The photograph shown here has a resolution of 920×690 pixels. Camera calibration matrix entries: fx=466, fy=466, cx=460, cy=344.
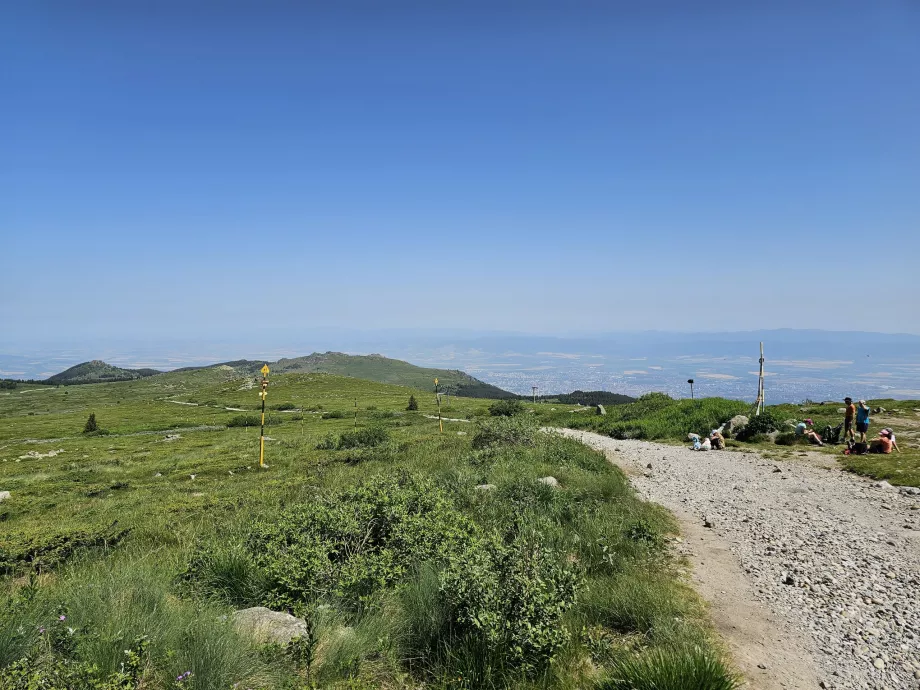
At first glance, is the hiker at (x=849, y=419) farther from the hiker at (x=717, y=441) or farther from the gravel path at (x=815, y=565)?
the gravel path at (x=815, y=565)

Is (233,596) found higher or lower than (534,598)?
lower

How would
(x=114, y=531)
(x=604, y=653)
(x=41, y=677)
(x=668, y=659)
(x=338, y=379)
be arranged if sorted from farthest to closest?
(x=338, y=379) → (x=114, y=531) → (x=604, y=653) → (x=668, y=659) → (x=41, y=677)

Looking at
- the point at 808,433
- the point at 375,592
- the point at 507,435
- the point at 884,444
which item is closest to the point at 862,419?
the point at 884,444

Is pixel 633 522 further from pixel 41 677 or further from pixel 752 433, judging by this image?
pixel 752 433

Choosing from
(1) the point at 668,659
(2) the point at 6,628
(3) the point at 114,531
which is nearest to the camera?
(2) the point at 6,628

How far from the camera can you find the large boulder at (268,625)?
197 inches

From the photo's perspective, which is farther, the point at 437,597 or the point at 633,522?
the point at 633,522

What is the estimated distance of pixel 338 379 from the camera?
397 ft

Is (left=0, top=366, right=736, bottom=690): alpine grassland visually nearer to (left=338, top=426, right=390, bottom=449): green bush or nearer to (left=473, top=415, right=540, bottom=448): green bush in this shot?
(left=473, top=415, right=540, bottom=448): green bush

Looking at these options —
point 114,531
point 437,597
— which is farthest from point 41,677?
point 114,531

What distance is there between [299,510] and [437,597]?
11.9 feet

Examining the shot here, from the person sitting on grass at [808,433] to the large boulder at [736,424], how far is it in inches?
102

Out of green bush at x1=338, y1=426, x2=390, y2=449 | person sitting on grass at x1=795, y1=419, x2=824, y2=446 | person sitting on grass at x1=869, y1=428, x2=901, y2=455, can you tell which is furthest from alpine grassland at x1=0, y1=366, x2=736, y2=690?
person sitting on grass at x1=795, y1=419, x2=824, y2=446

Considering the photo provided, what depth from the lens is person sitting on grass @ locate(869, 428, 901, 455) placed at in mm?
18703
